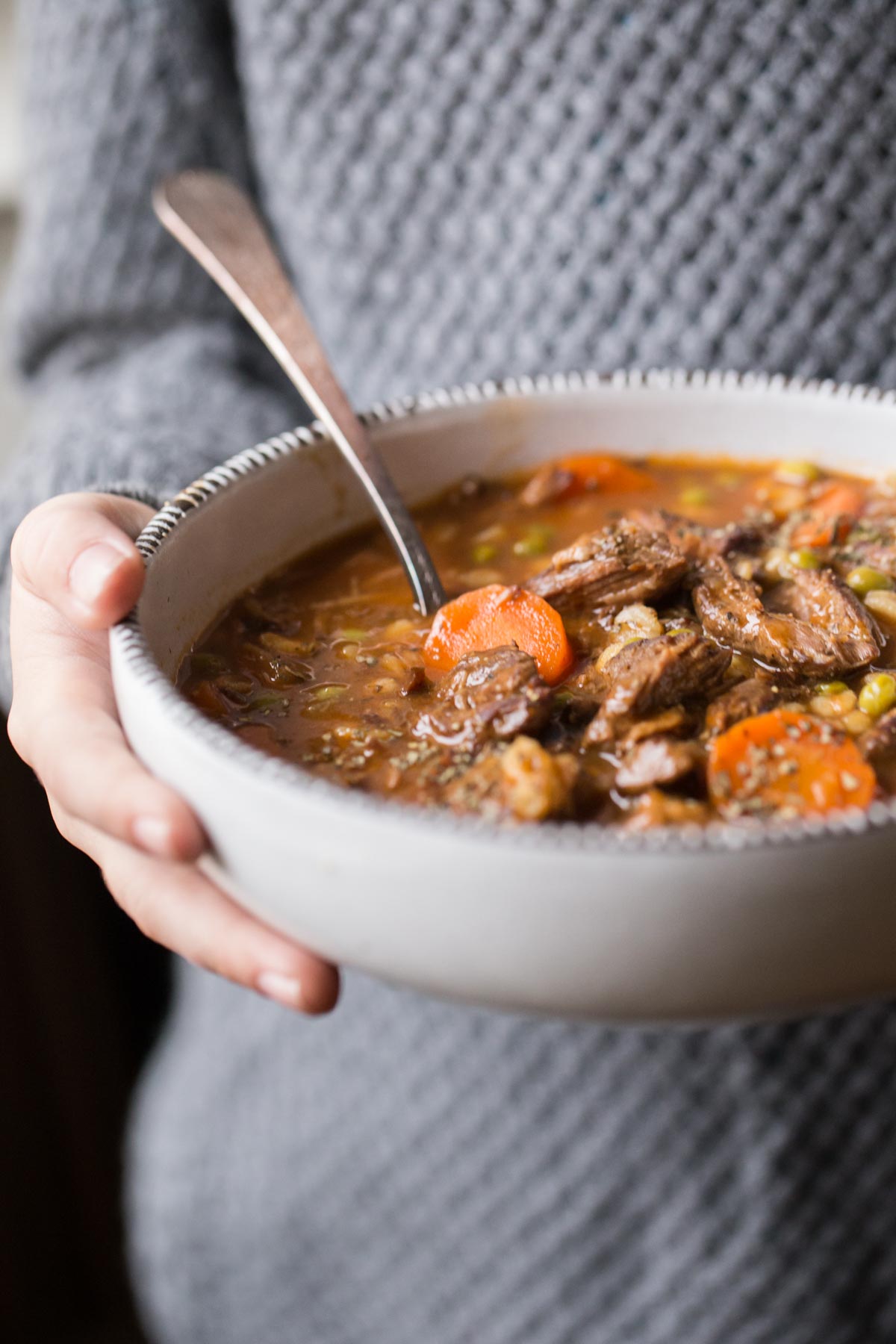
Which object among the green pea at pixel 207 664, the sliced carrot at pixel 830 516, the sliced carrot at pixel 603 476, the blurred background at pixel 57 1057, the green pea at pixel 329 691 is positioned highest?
the sliced carrot at pixel 830 516

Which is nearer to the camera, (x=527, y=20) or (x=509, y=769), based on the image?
(x=509, y=769)

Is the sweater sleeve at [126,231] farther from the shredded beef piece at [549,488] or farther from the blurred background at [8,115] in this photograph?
the blurred background at [8,115]

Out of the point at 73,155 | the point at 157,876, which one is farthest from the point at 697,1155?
the point at 73,155

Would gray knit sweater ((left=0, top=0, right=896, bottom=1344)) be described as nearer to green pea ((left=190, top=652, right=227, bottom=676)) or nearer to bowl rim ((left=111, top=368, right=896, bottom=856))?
bowl rim ((left=111, top=368, right=896, bottom=856))

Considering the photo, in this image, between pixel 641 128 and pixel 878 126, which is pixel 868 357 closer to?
pixel 878 126

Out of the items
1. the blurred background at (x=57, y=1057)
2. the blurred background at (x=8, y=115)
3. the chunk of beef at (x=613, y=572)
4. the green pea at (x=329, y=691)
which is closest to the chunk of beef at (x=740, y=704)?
the chunk of beef at (x=613, y=572)

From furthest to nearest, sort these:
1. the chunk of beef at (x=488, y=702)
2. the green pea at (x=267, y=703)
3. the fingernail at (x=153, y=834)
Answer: the green pea at (x=267, y=703), the chunk of beef at (x=488, y=702), the fingernail at (x=153, y=834)
